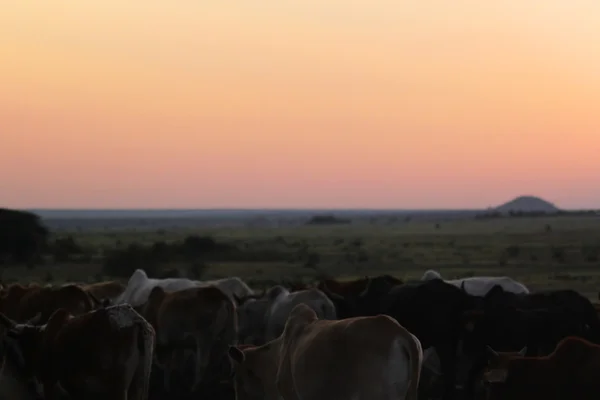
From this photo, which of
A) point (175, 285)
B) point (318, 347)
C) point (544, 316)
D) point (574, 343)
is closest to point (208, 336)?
point (175, 285)

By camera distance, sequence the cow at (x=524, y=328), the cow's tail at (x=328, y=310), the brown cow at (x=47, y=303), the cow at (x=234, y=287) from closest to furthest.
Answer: the cow at (x=524, y=328) → the brown cow at (x=47, y=303) → the cow's tail at (x=328, y=310) → the cow at (x=234, y=287)

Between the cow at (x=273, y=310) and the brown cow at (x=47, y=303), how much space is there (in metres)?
3.32

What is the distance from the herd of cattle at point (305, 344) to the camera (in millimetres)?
8258

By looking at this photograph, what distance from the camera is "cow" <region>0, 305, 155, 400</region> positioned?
957cm

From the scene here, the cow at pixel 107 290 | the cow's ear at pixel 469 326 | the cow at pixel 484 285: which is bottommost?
the cow at pixel 107 290

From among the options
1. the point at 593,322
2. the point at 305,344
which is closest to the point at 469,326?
the point at 593,322

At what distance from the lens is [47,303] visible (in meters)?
14.8

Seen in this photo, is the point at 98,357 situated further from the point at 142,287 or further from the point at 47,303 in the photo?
the point at 142,287

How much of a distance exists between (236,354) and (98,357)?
1746 millimetres

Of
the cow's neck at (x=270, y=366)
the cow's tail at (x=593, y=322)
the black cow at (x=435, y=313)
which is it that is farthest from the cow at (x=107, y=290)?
→ the cow's tail at (x=593, y=322)

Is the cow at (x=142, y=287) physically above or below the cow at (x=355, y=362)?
below

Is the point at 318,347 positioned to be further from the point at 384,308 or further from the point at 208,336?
the point at 208,336

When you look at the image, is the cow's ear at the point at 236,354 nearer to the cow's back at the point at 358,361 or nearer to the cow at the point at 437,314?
the cow's back at the point at 358,361

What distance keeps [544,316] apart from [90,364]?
21.2ft
